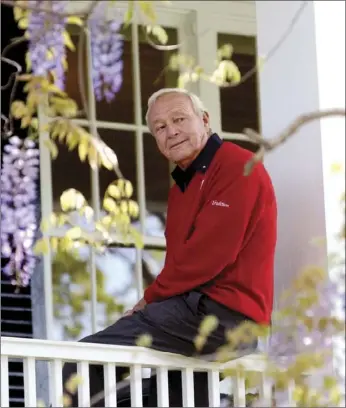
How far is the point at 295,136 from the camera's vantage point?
6.64m

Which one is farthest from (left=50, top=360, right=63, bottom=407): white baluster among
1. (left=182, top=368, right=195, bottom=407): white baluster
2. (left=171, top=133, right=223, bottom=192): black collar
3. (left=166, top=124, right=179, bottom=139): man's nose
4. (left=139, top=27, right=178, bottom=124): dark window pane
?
(left=139, top=27, right=178, bottom=124): dark window pane

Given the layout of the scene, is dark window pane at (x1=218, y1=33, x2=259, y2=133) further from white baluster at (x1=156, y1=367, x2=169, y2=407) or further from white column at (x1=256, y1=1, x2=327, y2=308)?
white baluster at (x1=156, y1=367, x2=169, y2=407)

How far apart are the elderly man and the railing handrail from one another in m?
0.04

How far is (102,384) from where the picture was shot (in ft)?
20.2

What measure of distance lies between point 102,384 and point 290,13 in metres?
1.71

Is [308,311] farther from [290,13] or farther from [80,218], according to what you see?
[80,218]

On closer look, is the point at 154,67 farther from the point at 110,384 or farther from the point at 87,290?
the point at 110,384

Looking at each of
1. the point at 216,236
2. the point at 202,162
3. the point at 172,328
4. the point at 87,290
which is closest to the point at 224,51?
the point at 87,290

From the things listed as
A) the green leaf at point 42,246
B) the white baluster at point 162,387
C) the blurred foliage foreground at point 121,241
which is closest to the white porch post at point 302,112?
the blurred foliage foreground at point 121,241

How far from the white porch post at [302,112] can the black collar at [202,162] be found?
0.43m

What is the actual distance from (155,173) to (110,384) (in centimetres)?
270

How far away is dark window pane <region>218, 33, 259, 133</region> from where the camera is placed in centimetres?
875

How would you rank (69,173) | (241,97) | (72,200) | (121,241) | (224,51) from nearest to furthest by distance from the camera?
(72,200), (121,241), (224,51), (69,173), (241,97)

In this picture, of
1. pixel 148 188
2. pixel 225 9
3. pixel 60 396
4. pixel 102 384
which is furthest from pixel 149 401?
pixel 225 9
